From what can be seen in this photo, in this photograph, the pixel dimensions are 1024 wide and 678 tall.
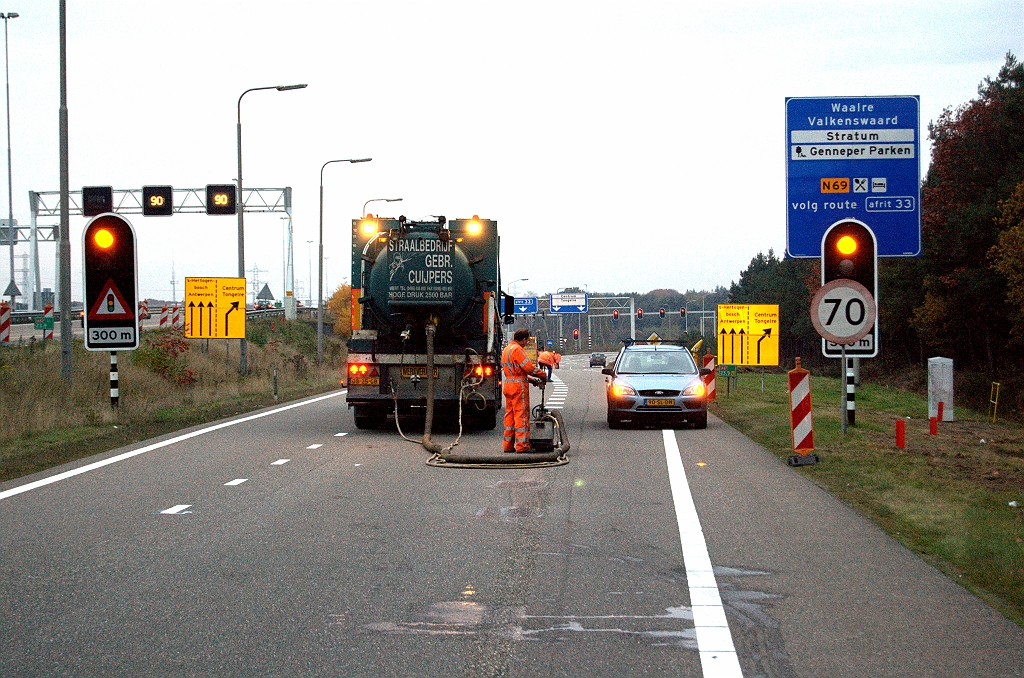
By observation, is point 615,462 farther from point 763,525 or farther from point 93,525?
point 93,525

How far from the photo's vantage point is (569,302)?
10762cm

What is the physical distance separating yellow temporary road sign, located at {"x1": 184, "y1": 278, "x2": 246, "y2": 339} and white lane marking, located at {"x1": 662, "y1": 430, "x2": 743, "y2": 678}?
2279 cm

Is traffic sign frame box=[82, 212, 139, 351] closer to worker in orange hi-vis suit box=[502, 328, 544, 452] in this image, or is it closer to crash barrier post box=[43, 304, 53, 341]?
worker in orange hi-vis suit box=[502, 328, 544, 452]

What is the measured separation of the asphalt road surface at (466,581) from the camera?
19.1 ft

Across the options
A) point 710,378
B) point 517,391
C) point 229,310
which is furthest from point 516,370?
point 229,310

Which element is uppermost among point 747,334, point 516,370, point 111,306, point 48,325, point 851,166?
point 851,166

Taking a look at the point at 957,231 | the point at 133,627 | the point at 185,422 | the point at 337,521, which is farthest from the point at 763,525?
the point at 957,231

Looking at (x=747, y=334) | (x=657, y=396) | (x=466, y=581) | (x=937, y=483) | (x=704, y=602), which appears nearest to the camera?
(x=704, y=602)

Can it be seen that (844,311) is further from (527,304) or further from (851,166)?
(527,304)

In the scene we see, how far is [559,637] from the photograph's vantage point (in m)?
6.16

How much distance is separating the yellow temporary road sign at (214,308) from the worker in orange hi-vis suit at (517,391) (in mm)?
17441

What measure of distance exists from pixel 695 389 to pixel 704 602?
529 inches

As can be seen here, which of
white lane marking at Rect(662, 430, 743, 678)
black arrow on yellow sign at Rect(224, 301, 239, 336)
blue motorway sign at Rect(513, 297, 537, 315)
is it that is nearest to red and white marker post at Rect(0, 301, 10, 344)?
black arrow on yellow sign at Rect(224, 301, 239, 336)

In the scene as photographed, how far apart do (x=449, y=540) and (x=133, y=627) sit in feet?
10.3
